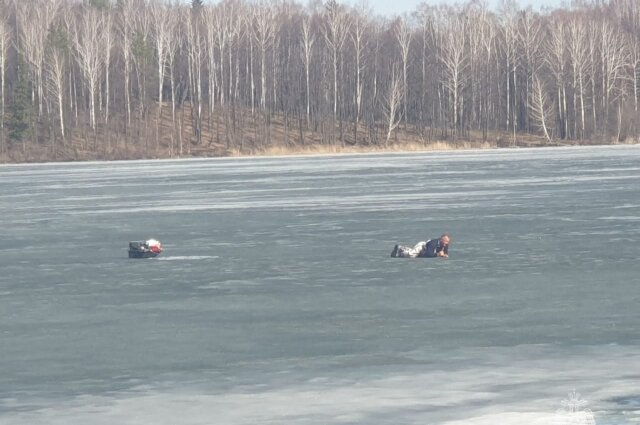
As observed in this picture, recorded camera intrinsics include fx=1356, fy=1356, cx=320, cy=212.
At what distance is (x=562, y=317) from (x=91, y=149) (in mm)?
73461

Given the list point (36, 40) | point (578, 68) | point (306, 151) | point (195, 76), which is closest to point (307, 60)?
point (195, 76)

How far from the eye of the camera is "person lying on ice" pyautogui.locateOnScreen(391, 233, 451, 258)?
19.7m

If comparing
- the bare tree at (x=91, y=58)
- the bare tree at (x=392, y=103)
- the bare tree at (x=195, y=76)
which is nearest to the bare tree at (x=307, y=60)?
the bare tree at (x=392, y=103)

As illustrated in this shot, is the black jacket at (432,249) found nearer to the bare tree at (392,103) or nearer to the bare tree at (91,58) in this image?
the bare tree at (91,58)

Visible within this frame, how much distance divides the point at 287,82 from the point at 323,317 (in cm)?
9499

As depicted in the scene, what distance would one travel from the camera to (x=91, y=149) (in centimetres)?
8494

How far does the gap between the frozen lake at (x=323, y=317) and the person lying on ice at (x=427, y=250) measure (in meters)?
0.47

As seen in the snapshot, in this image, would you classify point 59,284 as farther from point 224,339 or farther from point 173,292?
point 224,339

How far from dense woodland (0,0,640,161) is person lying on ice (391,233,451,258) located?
64971 mm

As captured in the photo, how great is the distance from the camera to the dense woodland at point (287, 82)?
91.4 m

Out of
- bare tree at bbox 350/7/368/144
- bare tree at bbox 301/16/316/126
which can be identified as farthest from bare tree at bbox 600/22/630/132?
bare tree at bbox 301/16/316/126

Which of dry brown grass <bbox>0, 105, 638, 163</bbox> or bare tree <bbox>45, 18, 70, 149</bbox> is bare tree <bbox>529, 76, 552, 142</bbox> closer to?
dry brown grass <bbox>0, 105, 638, 163</bbox>

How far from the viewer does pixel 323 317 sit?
1399cm

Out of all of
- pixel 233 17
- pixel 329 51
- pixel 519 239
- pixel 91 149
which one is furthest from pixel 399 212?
pixel 233 17
